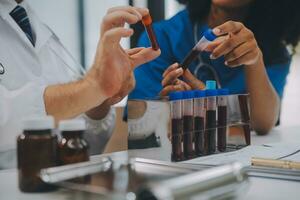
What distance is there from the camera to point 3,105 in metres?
1.08

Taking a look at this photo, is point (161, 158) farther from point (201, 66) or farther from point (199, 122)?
point (201, 66)

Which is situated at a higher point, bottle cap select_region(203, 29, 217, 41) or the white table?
bottle cap select_region(203, 29, 217, 41)

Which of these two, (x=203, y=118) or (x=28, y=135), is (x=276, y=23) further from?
(x=28, y=135)

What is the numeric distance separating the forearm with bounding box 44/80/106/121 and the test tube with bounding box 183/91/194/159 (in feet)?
0.76

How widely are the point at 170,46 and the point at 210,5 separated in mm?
230

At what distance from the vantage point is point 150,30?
52.4 inches

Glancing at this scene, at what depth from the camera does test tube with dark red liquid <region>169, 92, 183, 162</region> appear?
3.74 feet

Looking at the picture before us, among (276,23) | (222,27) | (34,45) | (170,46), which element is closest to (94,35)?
(34,45)

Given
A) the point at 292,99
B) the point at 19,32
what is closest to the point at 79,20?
the point at 19,32

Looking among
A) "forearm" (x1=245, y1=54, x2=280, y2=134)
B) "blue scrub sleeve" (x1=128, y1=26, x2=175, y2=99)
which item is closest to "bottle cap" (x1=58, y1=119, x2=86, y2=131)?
"blue scrub sleeve" (x1=128, y1=26, x2=175, y2=99)

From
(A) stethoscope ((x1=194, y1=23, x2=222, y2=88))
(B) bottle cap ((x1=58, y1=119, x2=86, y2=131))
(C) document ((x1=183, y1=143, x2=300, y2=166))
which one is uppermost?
(A) stethoscope ((x1=194, y1=23, x2=222, y2=88))

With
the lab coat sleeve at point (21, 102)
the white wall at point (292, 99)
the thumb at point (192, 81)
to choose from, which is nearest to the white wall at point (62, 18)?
the lab coat sleeve at point (21, 102)

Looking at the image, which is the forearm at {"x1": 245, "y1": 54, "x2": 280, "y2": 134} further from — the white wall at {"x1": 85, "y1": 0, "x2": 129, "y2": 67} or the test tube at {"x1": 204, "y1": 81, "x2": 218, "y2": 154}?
the white wall at {"x1": 85, "y1": 0, "x2": 129, "y2": 67}

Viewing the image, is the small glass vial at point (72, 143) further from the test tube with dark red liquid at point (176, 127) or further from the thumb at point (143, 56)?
the thumb at point (143, 56)
